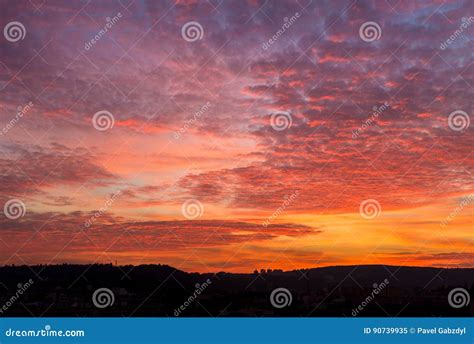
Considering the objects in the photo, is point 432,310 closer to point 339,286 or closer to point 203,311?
point 339,286

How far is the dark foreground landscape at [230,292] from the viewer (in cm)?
2675

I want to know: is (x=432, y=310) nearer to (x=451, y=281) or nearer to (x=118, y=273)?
(x=451, y=281)

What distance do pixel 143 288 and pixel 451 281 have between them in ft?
52.9

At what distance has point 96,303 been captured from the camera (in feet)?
74.1

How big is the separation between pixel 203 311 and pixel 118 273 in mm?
5489

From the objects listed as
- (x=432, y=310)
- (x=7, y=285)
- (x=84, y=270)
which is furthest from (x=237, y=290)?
(x=7, y=285)

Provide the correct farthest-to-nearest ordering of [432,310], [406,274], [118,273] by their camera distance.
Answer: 1. [406,274]
2. [118,273]
3. [432,310]

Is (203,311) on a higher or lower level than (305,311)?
lower

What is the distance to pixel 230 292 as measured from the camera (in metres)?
29.9

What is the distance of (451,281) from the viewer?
30484 mm

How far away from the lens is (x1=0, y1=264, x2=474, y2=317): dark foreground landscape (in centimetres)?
2675
